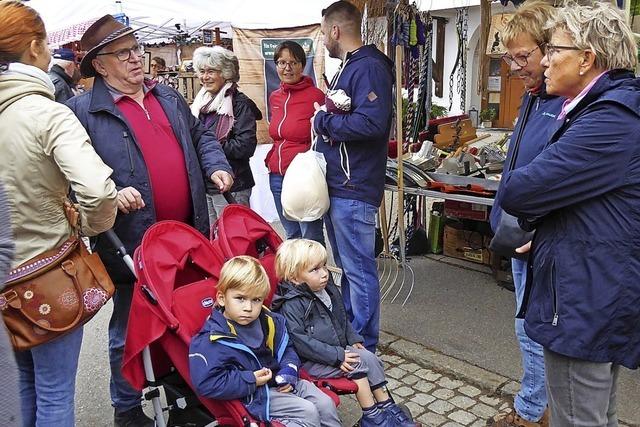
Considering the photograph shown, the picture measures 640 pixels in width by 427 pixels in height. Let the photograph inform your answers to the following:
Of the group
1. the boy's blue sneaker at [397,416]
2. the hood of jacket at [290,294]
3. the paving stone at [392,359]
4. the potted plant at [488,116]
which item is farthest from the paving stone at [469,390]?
the potted plant at [488,116]

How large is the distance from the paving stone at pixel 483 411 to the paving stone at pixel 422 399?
24 cm

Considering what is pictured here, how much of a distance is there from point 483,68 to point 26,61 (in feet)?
18.5

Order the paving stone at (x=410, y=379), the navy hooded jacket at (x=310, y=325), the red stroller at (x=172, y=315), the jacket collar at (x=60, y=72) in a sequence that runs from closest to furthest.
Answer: the red stroller at (x=172, y=315) → the navy hooded jacket at (x=310, y=325) → the paving stone at (x=410, y=379) → the jacket collar at (x=60, y=72)

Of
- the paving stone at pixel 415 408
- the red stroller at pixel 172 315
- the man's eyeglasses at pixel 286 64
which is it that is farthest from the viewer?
the man's eyeglasses at pixel 286 64

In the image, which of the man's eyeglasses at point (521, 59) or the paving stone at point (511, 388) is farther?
the paving stone at point (511, 388)

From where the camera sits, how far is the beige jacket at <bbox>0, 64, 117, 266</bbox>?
2.14m

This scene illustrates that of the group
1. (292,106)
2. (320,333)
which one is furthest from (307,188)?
(292,106)

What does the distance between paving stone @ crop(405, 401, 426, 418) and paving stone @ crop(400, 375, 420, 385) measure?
0.24 meters

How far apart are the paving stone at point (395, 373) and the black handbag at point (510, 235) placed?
52.5 inches

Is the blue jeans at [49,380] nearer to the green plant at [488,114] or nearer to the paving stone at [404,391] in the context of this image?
the paving stone at [404,391]

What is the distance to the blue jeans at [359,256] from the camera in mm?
3588

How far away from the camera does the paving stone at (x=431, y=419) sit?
10.5ft

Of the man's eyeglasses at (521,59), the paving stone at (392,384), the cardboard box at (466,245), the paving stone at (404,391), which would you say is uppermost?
the man's eyeglasses at (521,59)

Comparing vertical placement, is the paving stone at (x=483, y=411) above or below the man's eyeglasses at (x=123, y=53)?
below
